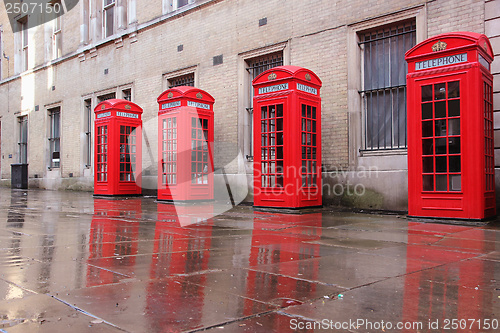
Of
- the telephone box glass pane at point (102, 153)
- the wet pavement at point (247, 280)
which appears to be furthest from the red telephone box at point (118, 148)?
the wet pavement at point (247, 280)

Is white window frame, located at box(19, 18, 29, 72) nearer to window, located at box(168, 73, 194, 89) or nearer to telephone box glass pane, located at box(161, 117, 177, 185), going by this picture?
window, located at box(168, 73, 194, 89)

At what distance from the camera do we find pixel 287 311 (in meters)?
2.59

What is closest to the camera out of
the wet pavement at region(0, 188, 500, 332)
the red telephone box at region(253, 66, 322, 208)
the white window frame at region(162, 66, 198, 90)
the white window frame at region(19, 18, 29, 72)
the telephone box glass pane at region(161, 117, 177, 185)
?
the wet pavement at region(0, 188, 500, 332)

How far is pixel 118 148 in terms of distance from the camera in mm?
14562

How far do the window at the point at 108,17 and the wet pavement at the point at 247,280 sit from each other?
13.4 m

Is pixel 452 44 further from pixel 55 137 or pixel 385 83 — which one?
pixel 55 137

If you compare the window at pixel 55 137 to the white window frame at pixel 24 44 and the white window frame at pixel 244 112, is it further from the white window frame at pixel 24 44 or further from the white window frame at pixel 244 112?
the white window frame at pixel 244 112

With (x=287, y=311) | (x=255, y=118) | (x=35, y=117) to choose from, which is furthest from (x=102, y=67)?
(x=287, y=311)

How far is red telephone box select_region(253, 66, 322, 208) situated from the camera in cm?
917

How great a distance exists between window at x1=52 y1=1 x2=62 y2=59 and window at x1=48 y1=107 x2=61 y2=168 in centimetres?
256

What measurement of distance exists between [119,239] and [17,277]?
2.15 metres

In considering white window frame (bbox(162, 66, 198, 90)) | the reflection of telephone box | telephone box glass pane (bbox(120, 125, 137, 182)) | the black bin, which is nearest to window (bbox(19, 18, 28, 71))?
the black bin

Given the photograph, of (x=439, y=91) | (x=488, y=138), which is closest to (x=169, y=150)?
(x=439, y=91)

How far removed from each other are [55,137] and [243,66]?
40.1 ft
